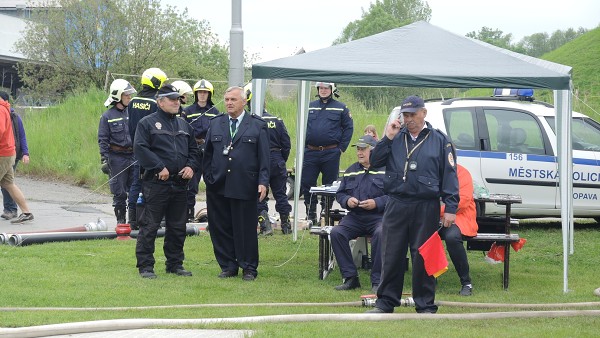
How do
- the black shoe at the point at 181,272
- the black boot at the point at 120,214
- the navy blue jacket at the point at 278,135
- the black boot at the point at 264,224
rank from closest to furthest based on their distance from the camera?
the black shoe at the point at 181,272
the navy blue jacket at the point at 278,135
the black boot at the point at 120,214
the black boot at the point at 264,224

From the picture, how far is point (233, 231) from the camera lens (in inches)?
408

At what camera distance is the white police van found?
1391 cm

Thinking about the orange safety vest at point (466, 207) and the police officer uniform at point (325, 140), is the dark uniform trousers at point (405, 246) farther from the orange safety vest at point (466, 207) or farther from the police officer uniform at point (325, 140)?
the police officer uniform at point (325, 140)

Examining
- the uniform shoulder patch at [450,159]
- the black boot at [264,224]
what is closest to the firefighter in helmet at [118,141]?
the black boot at [264,224]

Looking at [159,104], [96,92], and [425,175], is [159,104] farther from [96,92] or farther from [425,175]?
[96,92]

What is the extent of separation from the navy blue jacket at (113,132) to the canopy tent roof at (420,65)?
326cm

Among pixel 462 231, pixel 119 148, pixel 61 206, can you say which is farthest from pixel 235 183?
pixel 61 206

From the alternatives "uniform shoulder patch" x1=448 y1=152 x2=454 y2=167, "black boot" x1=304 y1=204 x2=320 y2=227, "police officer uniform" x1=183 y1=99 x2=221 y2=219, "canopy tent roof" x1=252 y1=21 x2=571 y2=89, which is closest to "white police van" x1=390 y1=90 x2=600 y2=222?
"black boot" x1=304 y1=204 x2=320 y2=227

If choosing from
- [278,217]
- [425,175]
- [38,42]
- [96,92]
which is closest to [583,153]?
[278,217]

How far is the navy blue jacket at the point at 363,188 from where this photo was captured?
386 inches

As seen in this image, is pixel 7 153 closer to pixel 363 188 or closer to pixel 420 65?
pixel 363 188

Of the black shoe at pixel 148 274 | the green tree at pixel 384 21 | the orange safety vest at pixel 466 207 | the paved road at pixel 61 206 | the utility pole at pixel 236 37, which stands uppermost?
the green tree at pixel 384 21

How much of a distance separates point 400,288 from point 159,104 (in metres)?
3.31

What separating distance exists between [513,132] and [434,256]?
665cm
